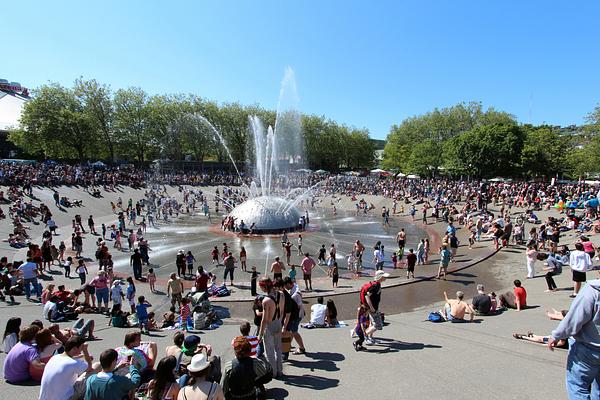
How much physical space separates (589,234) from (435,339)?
2020 cm

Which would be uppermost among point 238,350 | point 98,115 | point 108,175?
point 98,115

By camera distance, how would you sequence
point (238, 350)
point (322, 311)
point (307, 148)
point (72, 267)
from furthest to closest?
1. point (307, 148)
2. point (72, 267)
3. point (322, 311)
4. point (238, 350)

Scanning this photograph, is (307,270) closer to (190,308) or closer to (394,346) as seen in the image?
(190,308)

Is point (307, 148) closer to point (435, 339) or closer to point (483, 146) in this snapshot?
point (483, 146)

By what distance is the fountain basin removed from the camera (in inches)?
1146

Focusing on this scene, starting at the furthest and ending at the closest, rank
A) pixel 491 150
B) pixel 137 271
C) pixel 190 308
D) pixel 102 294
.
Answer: pixel 491 150
pixel 137 271
pixel 102 294
pixel 190 308

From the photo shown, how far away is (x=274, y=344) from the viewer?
6.54 meters

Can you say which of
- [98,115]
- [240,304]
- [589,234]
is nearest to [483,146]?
[589,234]

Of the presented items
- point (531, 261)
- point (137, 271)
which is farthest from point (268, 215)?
point (531, 261)

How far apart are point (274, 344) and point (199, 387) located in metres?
2.36

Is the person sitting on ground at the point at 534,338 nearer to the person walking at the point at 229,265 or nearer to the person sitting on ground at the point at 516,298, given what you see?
the person sitting on ground at the point at 516,298

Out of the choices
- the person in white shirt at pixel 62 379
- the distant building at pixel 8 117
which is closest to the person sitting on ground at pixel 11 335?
the person in white shirt at pixel 62 379

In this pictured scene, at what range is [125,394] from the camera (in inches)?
176

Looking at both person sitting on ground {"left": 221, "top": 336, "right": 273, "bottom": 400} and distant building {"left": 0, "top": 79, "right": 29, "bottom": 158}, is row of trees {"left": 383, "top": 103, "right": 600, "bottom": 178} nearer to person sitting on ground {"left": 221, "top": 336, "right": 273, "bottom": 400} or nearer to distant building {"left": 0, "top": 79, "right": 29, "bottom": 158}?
person sitting on ground {"left": 221, "top": 336, "right": 273, "bottom": 400}
